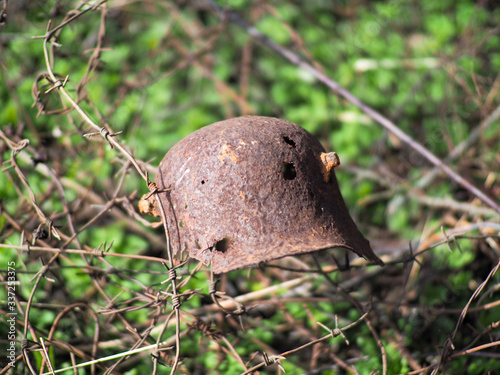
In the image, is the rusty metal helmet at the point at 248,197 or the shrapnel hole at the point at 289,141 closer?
the rusty metal helmet at the point at 248,197

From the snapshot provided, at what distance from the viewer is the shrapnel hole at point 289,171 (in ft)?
4.97

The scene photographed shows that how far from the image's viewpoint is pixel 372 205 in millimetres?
3166

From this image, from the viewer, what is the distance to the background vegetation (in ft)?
6.45

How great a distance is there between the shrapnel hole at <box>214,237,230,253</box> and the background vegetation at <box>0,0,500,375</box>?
37cm

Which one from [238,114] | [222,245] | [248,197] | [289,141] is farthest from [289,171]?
[238,114]

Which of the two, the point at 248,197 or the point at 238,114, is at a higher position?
the point at 248,197

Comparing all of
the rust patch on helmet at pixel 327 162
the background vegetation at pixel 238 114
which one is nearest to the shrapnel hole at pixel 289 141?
the rust patch on helmet at pixel 327 162

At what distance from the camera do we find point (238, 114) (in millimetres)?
3432

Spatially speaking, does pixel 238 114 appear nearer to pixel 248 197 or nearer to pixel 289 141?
pixel 289 141

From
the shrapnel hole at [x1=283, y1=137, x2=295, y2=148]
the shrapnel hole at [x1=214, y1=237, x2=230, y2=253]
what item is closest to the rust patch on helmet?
the shrapnel hole at [x1=283, y1=137, x2=295, y2=148]

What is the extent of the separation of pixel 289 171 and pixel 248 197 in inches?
8.5

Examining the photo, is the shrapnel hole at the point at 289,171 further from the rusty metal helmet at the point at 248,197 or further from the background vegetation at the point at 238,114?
the background vegetation at the point at 238,114

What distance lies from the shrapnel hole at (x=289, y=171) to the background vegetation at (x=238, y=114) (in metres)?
0.49

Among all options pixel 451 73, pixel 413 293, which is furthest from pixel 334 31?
pixel 413 293
